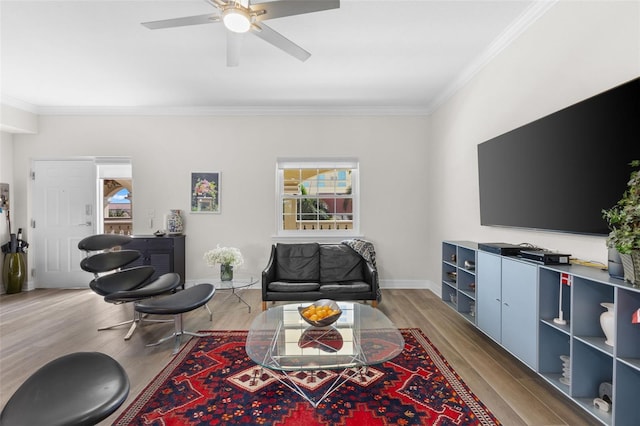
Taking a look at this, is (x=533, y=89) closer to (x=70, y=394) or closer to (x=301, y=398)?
(x=301, y=398)

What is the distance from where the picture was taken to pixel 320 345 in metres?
2.08

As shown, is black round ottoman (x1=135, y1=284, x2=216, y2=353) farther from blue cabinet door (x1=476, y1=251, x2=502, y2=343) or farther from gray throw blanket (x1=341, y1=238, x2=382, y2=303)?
blue cabinet door (x1=476, y1=251, x2=502, y2=343)

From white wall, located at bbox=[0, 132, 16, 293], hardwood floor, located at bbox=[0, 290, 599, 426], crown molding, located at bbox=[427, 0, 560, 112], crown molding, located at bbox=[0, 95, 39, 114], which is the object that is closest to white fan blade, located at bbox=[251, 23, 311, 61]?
crown molding, located at bbox=[427, 0, 560, 112]

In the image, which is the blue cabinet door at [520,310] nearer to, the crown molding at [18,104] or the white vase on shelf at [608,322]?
the white vase on shelf at [608,322]

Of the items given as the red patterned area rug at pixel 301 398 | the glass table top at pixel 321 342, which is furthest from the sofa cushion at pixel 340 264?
the red patterned area rug at pixel 301 398

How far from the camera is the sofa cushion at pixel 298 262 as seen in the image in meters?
4.19

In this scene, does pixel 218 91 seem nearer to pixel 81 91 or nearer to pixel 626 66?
pixel 81 91

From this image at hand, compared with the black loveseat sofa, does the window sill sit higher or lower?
higher

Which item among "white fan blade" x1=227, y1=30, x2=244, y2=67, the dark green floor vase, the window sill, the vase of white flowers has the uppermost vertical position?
"white fan blade" x1=227, y1=30, x2=244, y2=67

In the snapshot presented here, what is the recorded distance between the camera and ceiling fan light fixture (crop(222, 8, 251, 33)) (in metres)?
1.94

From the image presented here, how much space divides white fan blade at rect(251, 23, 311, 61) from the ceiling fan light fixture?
0.11m

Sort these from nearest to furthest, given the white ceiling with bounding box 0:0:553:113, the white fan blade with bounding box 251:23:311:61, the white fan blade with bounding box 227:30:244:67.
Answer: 1. the white fan blade with bounding box 251:23:311:61
2. the white fan blade with bounding box 227:30:244:67
3. the white ceiling with bounding box 0:0:553:113

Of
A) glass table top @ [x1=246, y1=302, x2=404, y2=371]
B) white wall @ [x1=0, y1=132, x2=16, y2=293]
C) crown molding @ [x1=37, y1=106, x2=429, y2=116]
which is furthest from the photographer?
crown molding @ [x1=37, y1=106, x2=429, y2=116]

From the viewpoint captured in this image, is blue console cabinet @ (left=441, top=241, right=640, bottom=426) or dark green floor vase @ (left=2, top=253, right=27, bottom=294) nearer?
blue console cabinet @ (left=441, top=241, right=640, bottom=426)
